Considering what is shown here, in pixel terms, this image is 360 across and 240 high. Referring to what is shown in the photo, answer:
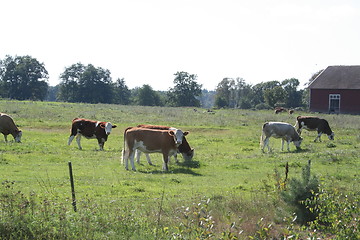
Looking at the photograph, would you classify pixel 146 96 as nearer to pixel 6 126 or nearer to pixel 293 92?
pixel 293 92

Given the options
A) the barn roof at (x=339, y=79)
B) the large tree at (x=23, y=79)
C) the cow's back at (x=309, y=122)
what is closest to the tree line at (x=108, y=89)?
the large tree at (x=23, y=79)

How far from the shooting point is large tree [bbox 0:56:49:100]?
353ft

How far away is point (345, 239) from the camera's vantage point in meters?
7.25

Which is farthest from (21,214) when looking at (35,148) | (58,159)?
(35,148)

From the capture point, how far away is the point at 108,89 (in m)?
117

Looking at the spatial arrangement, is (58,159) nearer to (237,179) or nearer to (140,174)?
(140,174)

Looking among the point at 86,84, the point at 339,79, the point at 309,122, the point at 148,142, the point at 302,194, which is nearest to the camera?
the point at 302,194

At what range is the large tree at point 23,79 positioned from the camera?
107688 mm

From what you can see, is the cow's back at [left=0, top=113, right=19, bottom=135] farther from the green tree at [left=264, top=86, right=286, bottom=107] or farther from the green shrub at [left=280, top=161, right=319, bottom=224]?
the green tree at [left=264, top=86, right=286, bottom=107]

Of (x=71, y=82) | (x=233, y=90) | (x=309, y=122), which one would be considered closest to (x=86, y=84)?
(x=71, y=82)

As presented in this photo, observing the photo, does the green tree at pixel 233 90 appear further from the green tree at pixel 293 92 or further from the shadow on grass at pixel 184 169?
the shadow on grass at pixel 184 169

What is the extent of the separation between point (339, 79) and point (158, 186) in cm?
5876

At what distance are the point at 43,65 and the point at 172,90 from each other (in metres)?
35.8

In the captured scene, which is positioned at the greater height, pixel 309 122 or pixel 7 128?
pixel 309 122
